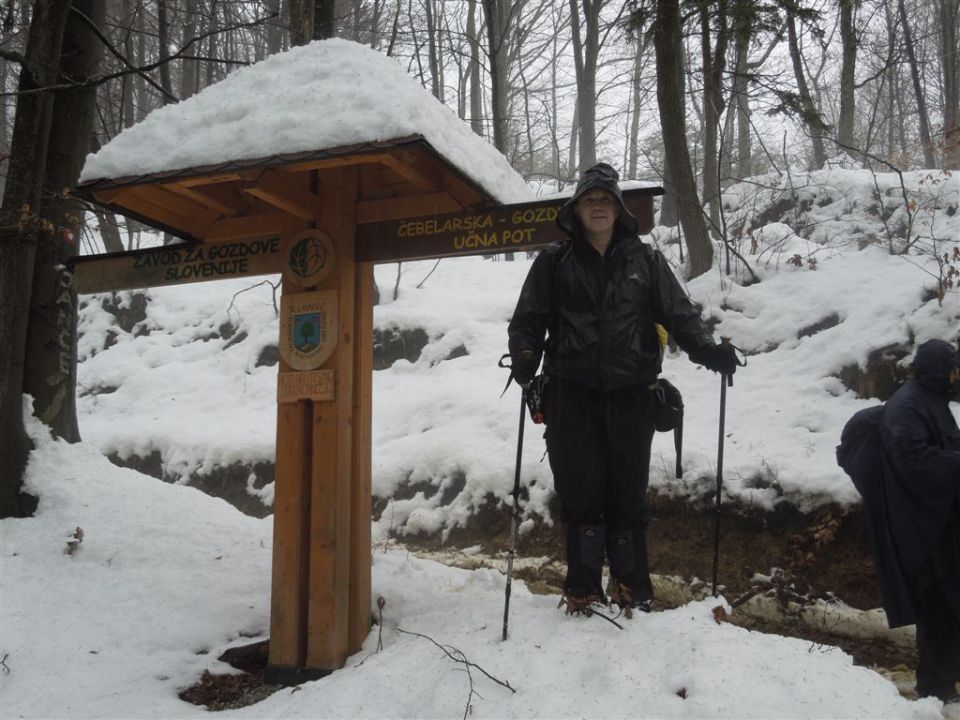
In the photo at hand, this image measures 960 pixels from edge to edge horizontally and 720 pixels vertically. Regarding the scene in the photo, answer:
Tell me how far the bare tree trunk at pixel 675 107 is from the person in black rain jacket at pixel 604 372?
5486mm

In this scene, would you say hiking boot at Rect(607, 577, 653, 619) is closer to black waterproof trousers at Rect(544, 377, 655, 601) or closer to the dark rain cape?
black waterproof trousers at Rect(544, 377, 655, 601)

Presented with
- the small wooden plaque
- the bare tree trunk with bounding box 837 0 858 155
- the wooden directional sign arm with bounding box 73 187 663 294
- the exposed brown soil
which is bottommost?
the exposed brown soil

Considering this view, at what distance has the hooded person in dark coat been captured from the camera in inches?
147

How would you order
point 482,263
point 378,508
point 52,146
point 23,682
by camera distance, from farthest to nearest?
point 482,263 → point 378,508 → point 52,146 → point 23,682

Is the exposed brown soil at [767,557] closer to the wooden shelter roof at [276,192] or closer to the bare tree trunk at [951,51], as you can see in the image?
the wooden shelter roof at [276,192]

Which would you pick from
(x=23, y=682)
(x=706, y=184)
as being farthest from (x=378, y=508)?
(x=706, y=184)

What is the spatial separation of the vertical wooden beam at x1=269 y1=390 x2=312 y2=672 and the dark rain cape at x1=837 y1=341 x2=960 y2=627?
322cm

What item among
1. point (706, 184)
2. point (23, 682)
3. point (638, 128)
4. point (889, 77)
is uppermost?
point (889, 77)

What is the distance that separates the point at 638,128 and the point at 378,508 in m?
17.9

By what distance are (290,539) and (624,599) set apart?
1904 millimetres

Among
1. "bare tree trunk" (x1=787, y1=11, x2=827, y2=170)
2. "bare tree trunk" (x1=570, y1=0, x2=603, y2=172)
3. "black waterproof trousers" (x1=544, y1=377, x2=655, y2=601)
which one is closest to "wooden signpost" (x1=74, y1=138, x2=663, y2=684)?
"black waterproof trousers" (x1=544, y1=377, x2=655, y2=601)

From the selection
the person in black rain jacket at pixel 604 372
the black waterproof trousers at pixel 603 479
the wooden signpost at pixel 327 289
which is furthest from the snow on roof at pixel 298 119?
the black waterproof trousers at pixel 603 479

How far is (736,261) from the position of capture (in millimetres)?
9219

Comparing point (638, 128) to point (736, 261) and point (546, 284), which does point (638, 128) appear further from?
point (546, 284)
